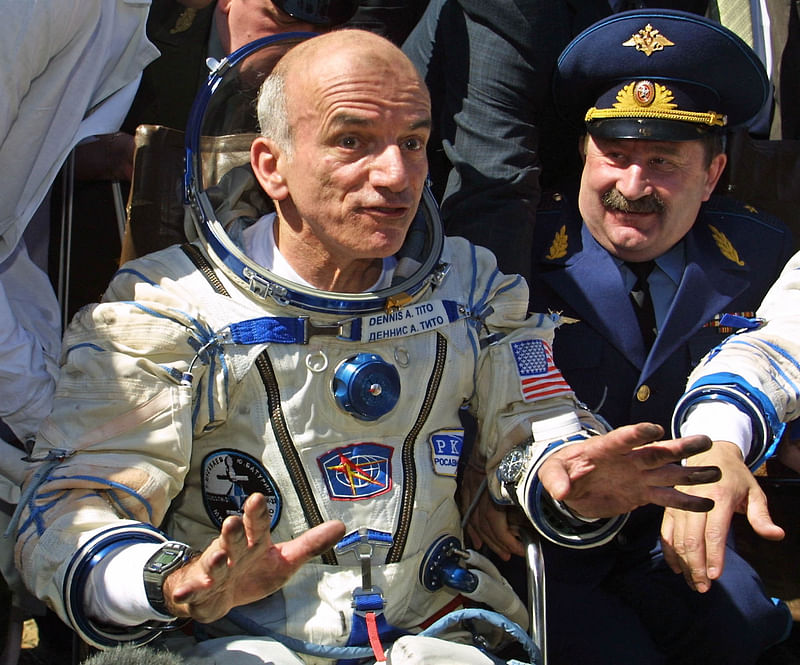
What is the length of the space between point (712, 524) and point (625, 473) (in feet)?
0.90

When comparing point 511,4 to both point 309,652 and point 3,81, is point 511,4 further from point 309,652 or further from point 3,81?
point 309,652

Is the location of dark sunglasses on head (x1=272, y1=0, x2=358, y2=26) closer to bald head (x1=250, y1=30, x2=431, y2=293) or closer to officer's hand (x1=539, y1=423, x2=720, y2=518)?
bald head (x1=250, y1=30, x2=431, y2=293)

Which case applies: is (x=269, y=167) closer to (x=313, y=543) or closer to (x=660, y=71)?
(x=313, y=543)

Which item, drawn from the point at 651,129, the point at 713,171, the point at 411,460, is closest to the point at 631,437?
the point at 411,460

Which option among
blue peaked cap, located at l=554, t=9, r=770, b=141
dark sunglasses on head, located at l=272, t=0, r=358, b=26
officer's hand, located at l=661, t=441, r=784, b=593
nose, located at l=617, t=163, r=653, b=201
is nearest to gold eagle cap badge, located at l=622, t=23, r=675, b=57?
blue peaked cap, located at l=554, t=9, r=770, b=141

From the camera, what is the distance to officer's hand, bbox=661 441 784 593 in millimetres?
2086

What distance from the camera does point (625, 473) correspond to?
198 centimetres

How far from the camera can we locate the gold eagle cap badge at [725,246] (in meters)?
2.97

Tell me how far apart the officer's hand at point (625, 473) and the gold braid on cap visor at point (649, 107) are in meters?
1.17

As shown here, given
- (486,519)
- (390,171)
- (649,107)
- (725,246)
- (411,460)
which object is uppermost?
(649,107)

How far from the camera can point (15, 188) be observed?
223 centimetres

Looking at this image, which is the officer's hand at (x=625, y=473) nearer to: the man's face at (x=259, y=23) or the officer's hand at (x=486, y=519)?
the officer's hand at (x=486, y=519)

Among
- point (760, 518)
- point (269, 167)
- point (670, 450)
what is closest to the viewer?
point (670, 450)

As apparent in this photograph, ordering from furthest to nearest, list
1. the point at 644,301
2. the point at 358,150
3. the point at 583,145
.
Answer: the point at 583,145 → the point at 644,301 → the point at 358,150
